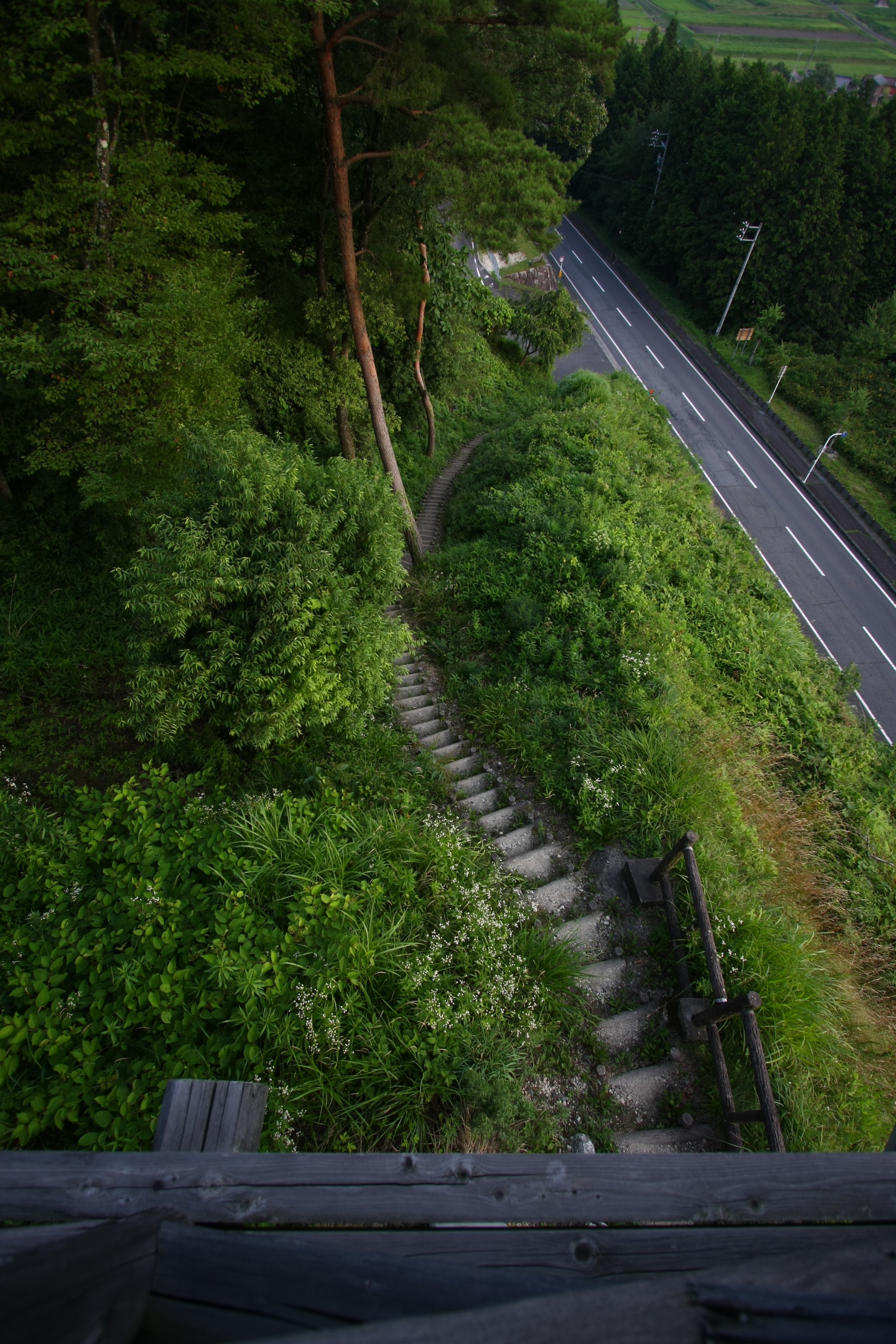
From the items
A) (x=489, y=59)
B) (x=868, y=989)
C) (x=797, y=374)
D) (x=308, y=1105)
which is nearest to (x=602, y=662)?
(x=868, y=989)

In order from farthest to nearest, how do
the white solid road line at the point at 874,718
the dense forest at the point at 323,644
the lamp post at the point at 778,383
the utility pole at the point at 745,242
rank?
the utility pole at the point at 745,242 → the lamp post at the point at 778,383 → the white solid road line at the point at 874,718 → the dense forest at the point at 323,644

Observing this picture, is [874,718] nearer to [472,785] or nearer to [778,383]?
[472,785]

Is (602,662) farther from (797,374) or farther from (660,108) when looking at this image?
(660,108)

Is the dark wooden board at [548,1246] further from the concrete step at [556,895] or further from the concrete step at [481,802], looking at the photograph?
the concrete step at [481,802]

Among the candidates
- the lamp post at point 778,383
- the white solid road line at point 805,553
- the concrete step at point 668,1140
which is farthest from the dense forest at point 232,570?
the lamp post at point 778,383

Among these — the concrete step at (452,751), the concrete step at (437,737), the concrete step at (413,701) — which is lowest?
the concrete step at (413,701)

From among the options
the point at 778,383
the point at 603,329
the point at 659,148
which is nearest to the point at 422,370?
the point at 603,329
